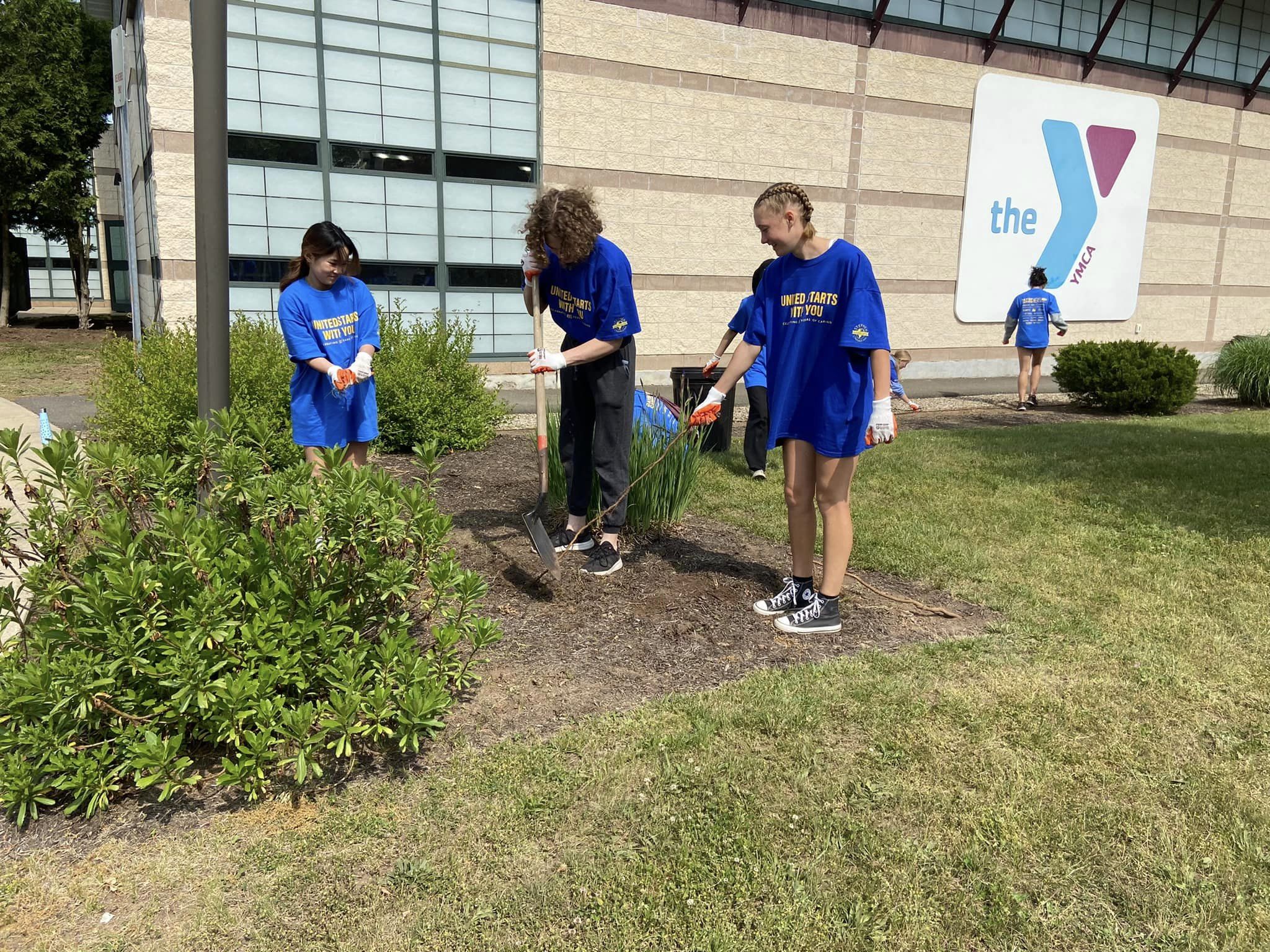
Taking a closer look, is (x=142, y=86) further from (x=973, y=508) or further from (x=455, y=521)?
(x=973, y=508)

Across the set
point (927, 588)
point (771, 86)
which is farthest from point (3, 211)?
point (927, 588)

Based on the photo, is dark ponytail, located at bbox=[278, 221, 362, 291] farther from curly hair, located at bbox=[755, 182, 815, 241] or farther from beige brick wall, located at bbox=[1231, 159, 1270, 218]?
beige brick wall, located at bbox=[1231, 159, 1270, 218]

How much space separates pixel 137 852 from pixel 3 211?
84.2ft

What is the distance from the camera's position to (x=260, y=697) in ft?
8.93

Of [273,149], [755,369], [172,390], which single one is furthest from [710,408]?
[273,149]

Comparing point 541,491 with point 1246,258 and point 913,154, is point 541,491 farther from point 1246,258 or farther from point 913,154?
point 1246,258

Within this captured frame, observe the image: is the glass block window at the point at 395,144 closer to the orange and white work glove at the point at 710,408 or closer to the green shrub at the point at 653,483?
the green shrub at the point at 653,483

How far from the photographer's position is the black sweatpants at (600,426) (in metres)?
4.75

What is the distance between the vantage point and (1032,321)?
12.5 metres

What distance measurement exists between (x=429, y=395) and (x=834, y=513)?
4884 millimetres

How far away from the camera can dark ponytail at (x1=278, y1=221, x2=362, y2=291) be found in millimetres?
4512

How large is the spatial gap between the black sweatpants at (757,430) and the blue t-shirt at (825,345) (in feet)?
11.1

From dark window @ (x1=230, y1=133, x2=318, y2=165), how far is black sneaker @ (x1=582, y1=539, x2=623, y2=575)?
31.5ft

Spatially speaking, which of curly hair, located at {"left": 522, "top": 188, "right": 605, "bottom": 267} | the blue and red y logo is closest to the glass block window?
curly hair, located at {"left": 522, "top": 188, "right": 605, "bottom": 267}
